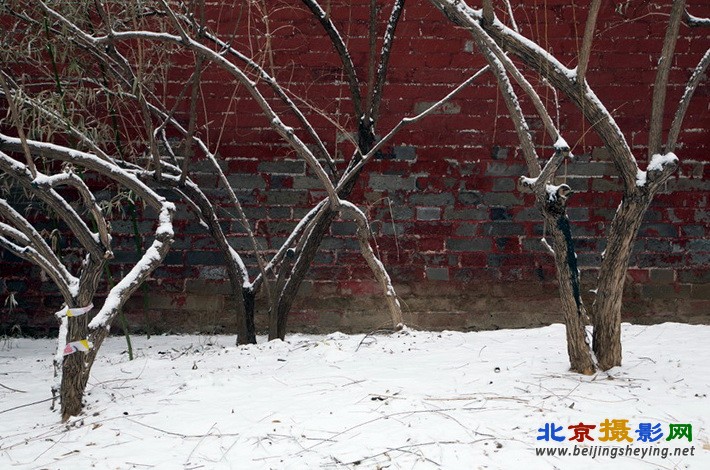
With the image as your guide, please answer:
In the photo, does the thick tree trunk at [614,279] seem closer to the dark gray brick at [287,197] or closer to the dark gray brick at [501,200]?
the dark gray brick at [501,200]

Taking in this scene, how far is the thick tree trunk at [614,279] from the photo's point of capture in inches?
106

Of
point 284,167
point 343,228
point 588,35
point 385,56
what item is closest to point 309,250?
Answer: point 343,228

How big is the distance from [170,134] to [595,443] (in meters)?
2.95

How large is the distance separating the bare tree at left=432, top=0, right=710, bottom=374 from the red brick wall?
1.52 metres

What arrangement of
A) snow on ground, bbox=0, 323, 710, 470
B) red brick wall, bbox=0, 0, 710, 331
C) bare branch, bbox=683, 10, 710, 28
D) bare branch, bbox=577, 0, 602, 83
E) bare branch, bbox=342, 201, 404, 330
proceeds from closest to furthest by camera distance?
snow on ground, bbox=0, 323, 710, 470 < bare branch, bbox=577, 0, 602, 83 < bare branch, bbox=683, 10, 710, 28 < bare branch, bbox=342, 201, 404, 330 < red brick wall, bbox=0, 0, 710, 331

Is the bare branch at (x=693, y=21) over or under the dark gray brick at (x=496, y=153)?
over

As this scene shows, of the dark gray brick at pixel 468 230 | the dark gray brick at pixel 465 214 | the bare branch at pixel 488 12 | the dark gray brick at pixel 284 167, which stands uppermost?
the bare branch at pixel 488 12

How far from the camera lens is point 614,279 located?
9.01 ft

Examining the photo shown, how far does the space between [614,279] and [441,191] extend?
1.67m

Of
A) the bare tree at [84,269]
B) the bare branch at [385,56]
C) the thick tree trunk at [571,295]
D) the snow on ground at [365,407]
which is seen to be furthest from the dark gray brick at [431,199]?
the bare tree at [84,269]

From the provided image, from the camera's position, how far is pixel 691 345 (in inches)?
130

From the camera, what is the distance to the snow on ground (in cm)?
219

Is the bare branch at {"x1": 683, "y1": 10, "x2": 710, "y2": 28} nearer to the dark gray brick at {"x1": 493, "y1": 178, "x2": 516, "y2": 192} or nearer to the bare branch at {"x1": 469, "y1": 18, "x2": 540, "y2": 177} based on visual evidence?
the bare branch at {"x1": 469, "y1": 18, "x2": 540, "y2": 177}

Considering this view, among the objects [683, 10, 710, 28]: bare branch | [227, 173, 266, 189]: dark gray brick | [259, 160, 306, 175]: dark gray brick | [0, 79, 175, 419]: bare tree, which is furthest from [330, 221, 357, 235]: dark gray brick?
[683, 10, 710, 28]: bare branch
